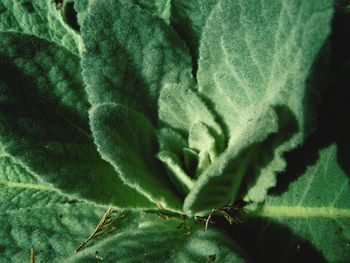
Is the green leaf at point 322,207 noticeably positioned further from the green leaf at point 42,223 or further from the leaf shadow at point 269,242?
the green leaf at point 42,223

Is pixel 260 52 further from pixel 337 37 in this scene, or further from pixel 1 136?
pixel 1 136

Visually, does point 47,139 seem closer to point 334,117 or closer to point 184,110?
point 184,110

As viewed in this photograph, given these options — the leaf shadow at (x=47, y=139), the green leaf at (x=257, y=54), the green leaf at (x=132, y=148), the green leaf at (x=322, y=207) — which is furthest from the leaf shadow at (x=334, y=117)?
the leaf shadow at (x=47, y=139)

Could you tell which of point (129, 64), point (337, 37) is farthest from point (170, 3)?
point (337, 37)

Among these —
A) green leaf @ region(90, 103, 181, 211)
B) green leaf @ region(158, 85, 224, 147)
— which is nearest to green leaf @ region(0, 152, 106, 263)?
green leaf @ region(90, 103, 181, 211)

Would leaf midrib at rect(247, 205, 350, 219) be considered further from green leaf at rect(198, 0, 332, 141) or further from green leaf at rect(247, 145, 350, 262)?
green leaf at rect(198, 0, 332, 141)

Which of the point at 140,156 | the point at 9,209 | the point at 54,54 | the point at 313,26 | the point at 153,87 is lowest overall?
the point at 9,209
